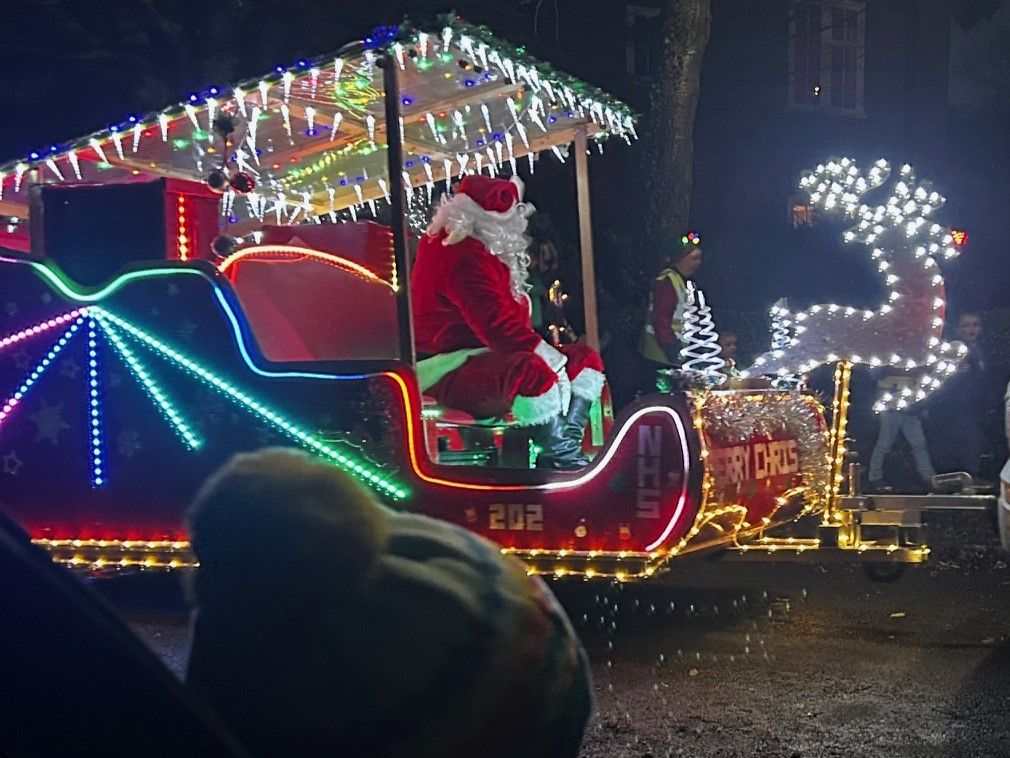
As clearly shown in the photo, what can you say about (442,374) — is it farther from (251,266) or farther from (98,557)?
(98,557)

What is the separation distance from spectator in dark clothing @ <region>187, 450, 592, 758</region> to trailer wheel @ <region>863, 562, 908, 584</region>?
200 inches

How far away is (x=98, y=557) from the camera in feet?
18.5

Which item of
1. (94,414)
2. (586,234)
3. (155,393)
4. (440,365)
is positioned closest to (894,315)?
(440,365)

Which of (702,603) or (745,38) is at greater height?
(745,38)

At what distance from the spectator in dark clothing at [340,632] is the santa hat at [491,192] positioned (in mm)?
4266

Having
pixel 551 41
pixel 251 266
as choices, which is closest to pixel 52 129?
pixel 551 41

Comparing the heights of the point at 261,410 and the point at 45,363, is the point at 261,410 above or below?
below

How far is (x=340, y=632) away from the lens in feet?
5.11

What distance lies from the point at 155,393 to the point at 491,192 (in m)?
1.86

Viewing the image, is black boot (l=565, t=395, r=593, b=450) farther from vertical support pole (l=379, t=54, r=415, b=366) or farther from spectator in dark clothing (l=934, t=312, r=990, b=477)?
spectator in dark clothing (l=934, t=312, r=990, b=477)

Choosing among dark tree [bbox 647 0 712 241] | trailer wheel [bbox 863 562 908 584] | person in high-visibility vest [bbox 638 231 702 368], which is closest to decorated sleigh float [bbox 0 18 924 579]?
trailer wheel [bbox 863 562 908 584]

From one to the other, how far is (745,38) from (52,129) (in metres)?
10.7

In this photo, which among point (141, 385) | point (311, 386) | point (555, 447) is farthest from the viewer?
point (555, 447)

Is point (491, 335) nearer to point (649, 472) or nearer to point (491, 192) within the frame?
point (491, 192)
